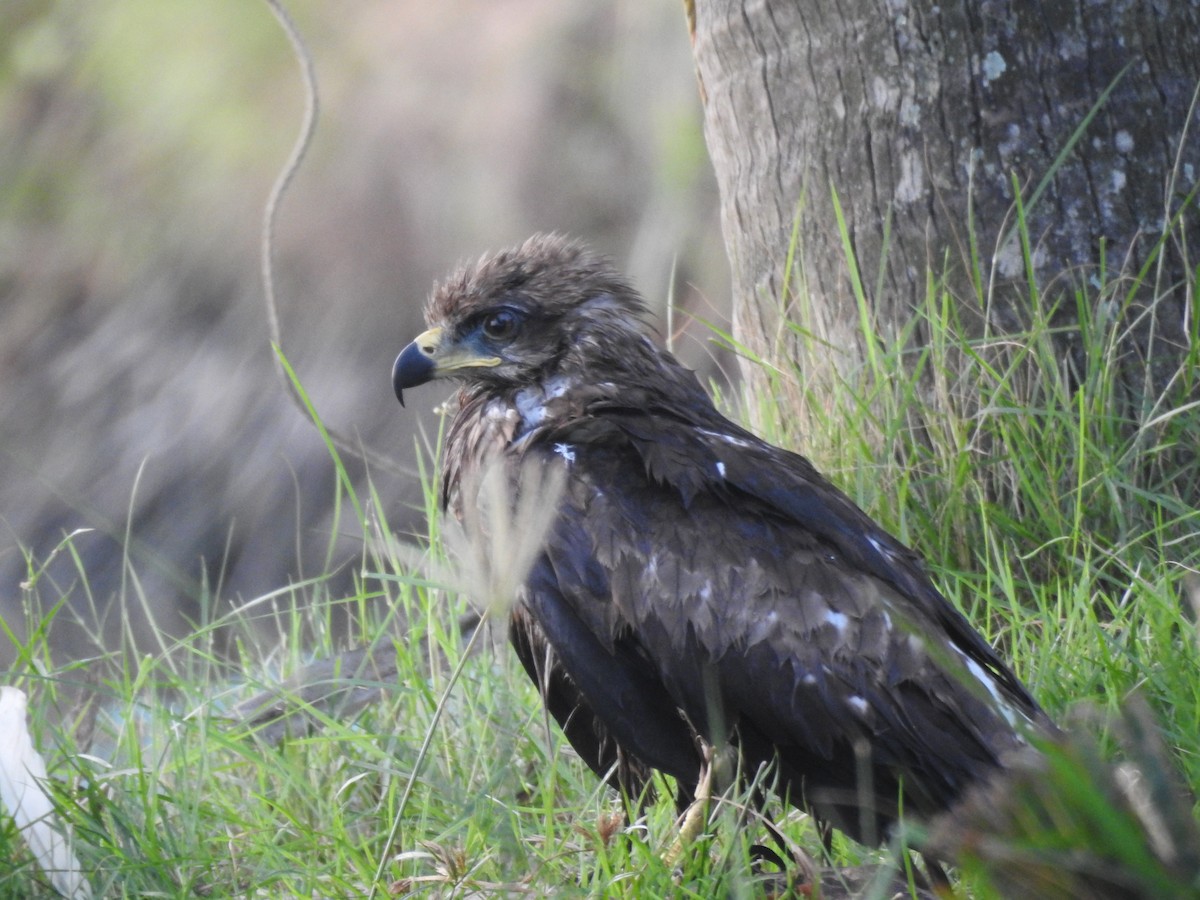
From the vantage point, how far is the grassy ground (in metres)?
2.77

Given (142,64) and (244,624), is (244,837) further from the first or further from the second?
(142,64)

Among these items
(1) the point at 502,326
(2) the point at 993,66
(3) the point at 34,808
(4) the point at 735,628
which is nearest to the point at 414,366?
(1) the point at 502,326


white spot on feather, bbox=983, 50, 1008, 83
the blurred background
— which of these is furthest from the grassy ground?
the blurred background

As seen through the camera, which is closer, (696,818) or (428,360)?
(696,818)

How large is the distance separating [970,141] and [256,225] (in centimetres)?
531

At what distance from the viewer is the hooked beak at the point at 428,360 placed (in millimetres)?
3439

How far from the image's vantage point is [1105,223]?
138 inches

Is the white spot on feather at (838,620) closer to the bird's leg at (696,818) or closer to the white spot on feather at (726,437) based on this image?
the bird's leg at (696,818)

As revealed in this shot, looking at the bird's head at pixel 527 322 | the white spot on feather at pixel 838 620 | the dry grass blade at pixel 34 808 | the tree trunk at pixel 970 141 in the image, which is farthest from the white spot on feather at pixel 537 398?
the dry grass blade at pixel 34 808

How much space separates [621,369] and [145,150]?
6.09 meters

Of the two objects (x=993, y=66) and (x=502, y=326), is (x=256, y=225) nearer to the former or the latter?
(x=502, y=326)

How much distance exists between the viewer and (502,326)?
11.2 ft

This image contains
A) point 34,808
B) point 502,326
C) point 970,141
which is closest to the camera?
point 34,808

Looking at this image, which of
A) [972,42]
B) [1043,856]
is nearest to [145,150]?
[972,42]
